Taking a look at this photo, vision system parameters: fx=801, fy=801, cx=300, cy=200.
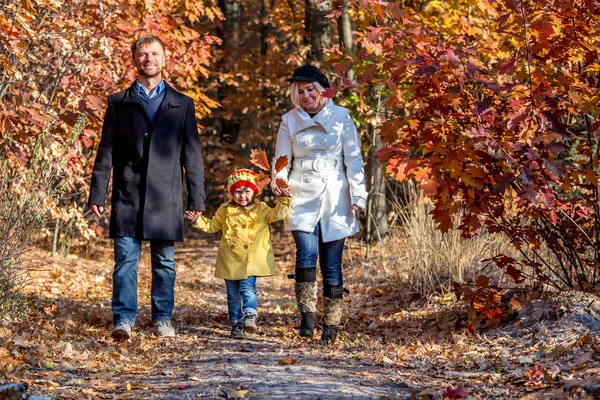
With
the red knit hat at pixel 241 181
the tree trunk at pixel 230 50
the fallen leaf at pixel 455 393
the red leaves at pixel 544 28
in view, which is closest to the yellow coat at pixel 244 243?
the red knit hat at pixel 241 181

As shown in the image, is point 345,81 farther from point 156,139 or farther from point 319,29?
point 319,29

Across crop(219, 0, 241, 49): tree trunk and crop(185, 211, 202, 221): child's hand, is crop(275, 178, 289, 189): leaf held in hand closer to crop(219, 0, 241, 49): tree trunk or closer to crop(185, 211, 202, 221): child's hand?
crop(185, 211, 202, 221): child's hand

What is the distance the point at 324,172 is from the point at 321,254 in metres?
0.58

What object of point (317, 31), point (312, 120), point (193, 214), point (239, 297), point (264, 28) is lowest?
point (239, 297)

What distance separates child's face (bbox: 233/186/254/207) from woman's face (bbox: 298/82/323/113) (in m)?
0.81

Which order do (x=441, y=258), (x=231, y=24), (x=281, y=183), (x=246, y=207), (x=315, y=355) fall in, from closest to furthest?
(x=315, y=355) → (x=281, y=183) → (x=246, y=207) → (x=441, y=258) → (x=231, y=24)

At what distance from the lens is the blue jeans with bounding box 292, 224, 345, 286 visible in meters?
5.54

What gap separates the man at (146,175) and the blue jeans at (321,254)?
0.77m

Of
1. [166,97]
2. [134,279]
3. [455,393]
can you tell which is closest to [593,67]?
[455,393]

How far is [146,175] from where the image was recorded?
5547 millimetres

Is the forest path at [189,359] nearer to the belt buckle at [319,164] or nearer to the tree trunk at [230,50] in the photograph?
the belt buckle at [319,164]

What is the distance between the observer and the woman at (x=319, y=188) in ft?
18.1

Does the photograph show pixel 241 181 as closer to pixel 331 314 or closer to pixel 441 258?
pixel 331 314

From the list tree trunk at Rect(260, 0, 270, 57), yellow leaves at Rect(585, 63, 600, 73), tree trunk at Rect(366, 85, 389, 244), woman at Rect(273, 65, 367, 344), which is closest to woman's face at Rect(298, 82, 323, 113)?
woman at Rect(273, 65, 367, 344)
